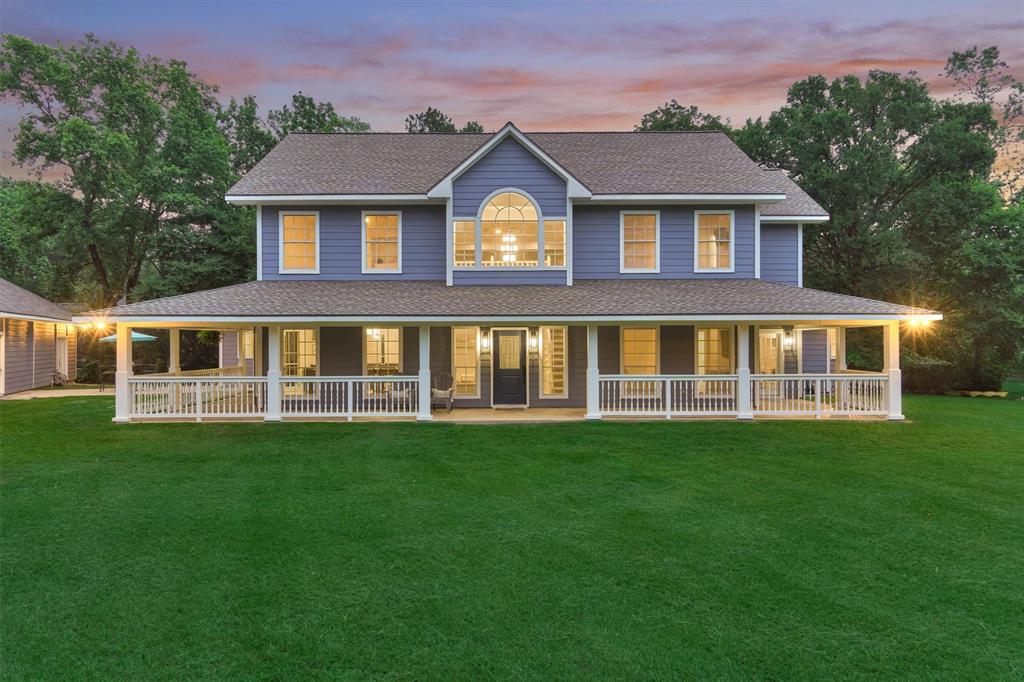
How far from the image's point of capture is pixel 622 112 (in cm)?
3519

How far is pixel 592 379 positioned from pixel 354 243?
773cm

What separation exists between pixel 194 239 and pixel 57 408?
34.2 feet

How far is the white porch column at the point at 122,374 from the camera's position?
41.0 feet

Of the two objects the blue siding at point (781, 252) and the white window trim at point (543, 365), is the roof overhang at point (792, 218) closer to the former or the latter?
the blue siding at point (781, 252)

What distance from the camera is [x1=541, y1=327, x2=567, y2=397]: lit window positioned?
1478cm

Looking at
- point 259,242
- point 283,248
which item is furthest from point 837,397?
point 259,242

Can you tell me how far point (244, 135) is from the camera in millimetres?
29438

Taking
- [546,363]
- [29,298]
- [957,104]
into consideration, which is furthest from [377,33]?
[957,104]

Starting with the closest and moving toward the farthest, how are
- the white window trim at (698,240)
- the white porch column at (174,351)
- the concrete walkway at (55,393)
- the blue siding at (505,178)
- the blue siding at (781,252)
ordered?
1. the blue siding at (505,178)
2. the white window trim at (698,240)
3. the white porch column at (174,351)
4. the blue siding at (781,252)
5. the concrete walkway at (55,393)

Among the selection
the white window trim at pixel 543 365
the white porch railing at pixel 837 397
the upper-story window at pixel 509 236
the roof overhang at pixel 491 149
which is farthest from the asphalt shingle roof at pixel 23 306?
the white porch railing at pixel 837 397

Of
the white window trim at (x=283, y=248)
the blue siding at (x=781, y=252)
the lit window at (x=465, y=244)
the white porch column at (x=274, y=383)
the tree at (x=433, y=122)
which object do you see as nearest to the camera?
the white porch column at (x=274, y=383)

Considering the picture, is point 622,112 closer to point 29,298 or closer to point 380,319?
point 380,319

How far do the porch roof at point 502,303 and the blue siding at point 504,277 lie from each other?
0.80 feet

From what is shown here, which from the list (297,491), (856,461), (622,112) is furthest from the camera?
(622,112)
